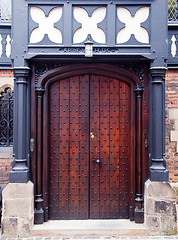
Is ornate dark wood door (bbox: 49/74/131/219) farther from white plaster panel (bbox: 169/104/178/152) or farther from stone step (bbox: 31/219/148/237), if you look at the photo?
white plaster panel (bbox: 169/104/178/152)

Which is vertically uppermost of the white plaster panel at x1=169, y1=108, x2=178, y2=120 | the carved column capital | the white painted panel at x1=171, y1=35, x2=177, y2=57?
the white painted panel at x1=171, y1=35, x2=177, y2=57

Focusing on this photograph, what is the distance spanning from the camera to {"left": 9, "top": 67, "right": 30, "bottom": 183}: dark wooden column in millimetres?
4617

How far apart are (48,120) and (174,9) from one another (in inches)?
150

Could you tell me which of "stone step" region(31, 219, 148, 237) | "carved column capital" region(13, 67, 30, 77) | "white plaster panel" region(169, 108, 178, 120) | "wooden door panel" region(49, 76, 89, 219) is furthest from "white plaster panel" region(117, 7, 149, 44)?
"stone step" region(31, 219, 148, 237)

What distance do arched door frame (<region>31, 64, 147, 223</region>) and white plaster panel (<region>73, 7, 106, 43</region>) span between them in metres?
0.50

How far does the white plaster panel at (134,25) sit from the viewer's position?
15.5 ft

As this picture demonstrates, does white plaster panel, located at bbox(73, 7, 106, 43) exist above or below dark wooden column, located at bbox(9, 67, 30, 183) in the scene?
above

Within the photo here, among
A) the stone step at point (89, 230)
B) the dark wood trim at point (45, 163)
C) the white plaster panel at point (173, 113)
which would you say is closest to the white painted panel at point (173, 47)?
the white plaster panel at point (173, 113)

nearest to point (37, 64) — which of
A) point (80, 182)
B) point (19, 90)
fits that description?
point (19, 90)

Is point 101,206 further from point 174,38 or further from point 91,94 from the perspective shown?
point 174,38

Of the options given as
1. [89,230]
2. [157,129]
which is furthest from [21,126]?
[157,129]

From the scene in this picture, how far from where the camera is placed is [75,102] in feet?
16.4

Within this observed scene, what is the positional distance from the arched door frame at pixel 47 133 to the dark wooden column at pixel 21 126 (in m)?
0.23

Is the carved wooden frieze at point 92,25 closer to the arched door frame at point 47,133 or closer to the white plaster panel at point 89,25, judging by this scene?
the white plaster panel at point 89,25
